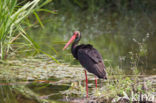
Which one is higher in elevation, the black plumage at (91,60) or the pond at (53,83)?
the black plumage at (91,60)

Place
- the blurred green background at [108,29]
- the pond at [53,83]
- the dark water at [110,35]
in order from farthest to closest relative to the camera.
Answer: the blurred green background at [108,29] < the dark water at [110,35] < the pond at [53,83]

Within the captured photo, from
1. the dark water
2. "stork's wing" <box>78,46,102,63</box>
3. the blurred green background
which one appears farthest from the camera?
the blurred green background

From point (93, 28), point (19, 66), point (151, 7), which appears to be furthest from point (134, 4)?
point (19, 66)

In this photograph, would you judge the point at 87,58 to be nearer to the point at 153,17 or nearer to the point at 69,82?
the point at 69,82

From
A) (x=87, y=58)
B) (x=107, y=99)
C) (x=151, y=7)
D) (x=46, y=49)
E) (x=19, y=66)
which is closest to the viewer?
(x=107, y=99)

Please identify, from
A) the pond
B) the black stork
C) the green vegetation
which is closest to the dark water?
the green vegetation

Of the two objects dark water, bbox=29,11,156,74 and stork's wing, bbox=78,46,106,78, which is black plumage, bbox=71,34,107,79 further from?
dark water, bbox=29,11,156,74

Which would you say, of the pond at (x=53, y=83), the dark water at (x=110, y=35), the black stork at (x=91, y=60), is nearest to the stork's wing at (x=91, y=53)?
the black stork at (x=91, y=60)

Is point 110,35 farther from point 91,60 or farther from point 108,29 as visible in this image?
point 91,60

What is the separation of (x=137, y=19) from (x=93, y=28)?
8.81 ft

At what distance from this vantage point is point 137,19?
14.7 metres

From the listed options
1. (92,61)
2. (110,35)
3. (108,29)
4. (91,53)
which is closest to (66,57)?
(91,53)

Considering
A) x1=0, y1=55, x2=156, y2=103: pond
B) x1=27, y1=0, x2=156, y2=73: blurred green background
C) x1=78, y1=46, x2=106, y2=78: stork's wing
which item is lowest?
x1=0, y1=55, x2=156, y2=103: pond

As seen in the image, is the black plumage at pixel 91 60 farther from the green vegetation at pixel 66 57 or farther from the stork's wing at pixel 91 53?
the green vegetation at pixel 66 57
